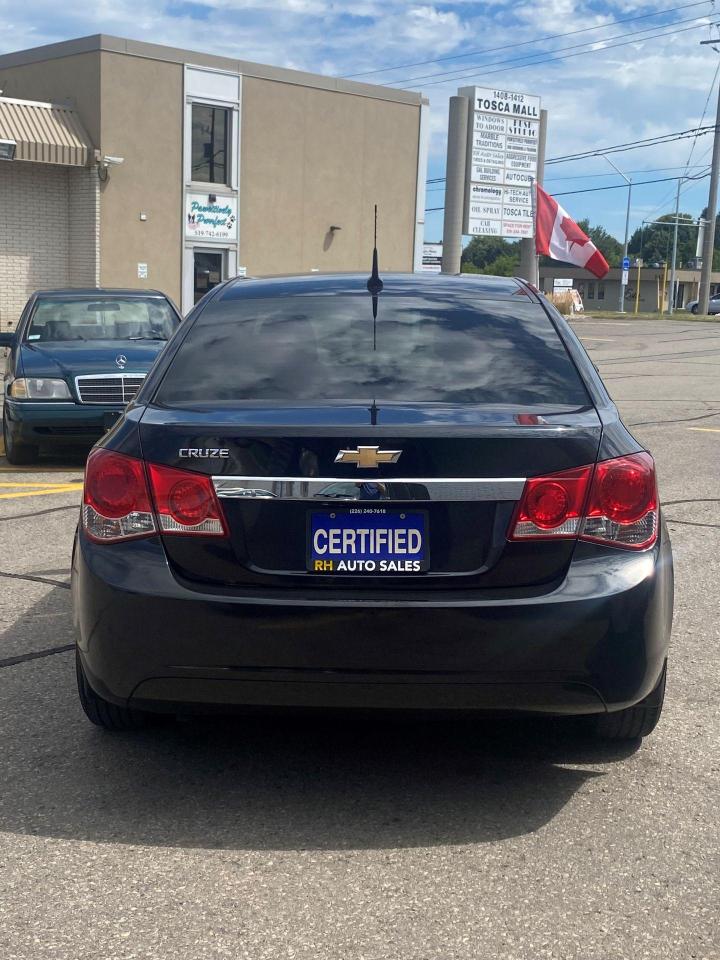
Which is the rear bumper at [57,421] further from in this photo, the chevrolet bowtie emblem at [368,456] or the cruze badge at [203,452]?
the chevrolet bowtie emblem at [368,456]

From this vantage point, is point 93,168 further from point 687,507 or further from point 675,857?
point 675,857

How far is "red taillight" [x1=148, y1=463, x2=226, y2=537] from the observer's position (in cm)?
357

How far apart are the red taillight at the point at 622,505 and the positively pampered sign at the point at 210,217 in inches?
1150

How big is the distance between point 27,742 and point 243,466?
1445mm

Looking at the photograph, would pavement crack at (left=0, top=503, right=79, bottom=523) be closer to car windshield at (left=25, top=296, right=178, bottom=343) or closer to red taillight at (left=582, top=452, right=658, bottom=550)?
car windshield at (left=25, top=296, right=178, bottom=343)

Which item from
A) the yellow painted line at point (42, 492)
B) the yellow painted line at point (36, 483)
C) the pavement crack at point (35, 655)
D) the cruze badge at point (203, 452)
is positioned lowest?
the yellow painted line at point (36, 483)

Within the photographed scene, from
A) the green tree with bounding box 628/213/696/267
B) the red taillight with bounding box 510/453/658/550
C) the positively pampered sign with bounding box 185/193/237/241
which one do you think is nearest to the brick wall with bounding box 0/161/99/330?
the positively pampered sign with bounding box 185/193/237/241

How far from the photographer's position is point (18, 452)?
11.1m

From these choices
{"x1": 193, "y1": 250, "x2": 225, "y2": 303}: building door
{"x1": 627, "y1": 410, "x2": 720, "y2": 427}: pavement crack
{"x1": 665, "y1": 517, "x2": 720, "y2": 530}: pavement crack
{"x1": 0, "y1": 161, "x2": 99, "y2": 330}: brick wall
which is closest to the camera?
{"x1": 665, "y1": 517, "x2": 720, "y2": 530}: pavement crack

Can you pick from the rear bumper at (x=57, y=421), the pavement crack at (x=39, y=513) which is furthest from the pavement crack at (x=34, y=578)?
the rear bumper at (x=57, y=421)

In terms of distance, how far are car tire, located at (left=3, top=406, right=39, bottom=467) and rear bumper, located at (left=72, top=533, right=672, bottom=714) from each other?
302 inches

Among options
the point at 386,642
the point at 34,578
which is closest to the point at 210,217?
the point at 34,578

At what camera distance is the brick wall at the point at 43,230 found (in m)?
30.3

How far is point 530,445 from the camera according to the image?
354 centimetres
